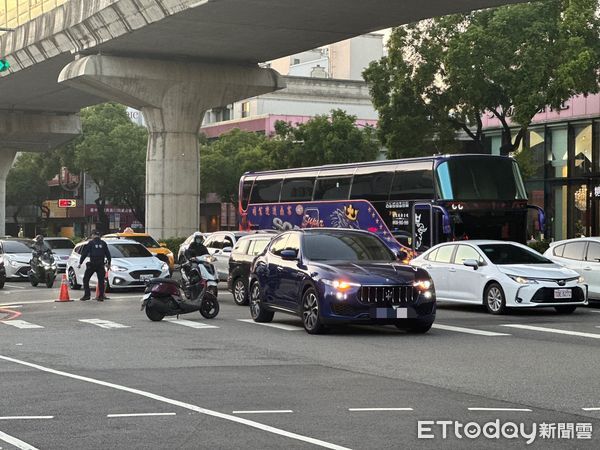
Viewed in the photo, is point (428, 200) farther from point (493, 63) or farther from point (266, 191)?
point (266, 191)

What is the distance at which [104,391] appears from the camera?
1199 centimetres

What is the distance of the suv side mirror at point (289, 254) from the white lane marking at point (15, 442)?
10301 millimetres

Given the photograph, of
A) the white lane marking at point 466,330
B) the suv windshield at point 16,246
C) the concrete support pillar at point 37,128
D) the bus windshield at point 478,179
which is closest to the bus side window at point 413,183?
the bus windshield at point 478,179

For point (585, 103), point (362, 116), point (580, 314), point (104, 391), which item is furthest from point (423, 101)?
point (362, 116)

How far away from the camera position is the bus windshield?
3178cm

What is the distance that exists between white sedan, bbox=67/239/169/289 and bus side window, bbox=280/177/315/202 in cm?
747

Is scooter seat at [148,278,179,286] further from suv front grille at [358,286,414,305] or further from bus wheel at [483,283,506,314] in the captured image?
bus wheel at [483,283,506,314]

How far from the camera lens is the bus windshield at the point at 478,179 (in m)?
31.8

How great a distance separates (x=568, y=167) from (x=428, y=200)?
69.9 ft

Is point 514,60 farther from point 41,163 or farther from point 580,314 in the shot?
point 41,163

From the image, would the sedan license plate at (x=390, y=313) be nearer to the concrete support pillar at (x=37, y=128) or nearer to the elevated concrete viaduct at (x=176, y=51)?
the elevated concrete viaduct at (x=176, y=51)

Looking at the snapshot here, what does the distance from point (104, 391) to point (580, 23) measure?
3224 centimetres

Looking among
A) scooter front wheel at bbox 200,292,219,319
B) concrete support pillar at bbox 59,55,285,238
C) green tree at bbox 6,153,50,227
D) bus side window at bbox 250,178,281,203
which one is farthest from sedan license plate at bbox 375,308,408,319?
green tree at bbox 6,153,50,227

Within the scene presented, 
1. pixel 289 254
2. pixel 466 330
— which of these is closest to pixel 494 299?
pixel 466 330
